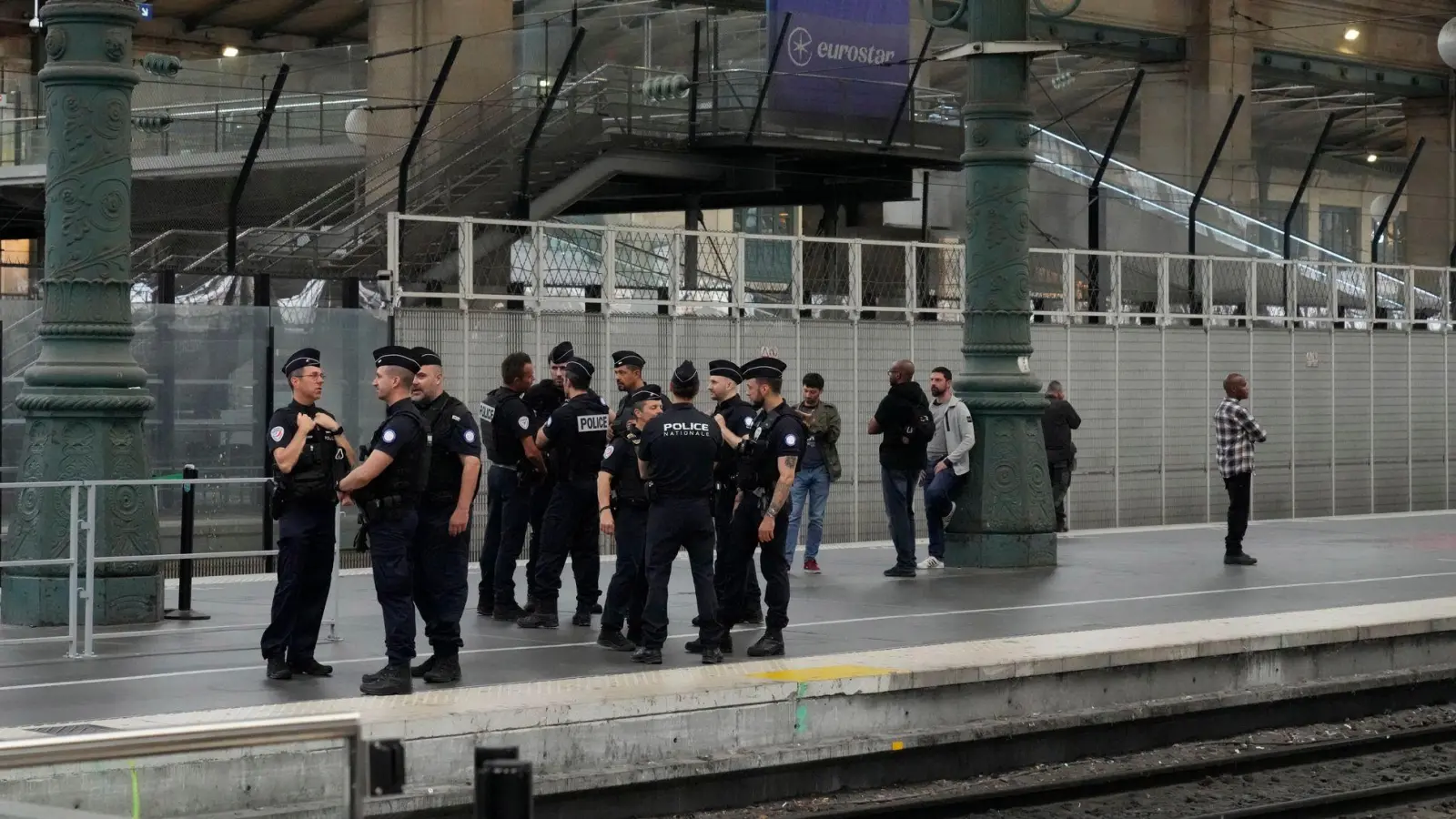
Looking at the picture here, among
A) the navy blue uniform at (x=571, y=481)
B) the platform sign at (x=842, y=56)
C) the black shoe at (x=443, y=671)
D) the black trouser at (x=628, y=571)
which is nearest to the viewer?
the black shoe at (x=443, y=671)

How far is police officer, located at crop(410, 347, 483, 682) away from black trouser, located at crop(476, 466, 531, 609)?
7.97ft

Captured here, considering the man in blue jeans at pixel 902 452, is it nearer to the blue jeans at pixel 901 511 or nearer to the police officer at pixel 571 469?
the blue jeans at pixel 901 511

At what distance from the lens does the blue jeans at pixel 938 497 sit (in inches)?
629

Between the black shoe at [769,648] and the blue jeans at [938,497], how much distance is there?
195 inches

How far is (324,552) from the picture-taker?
1045 centimetres

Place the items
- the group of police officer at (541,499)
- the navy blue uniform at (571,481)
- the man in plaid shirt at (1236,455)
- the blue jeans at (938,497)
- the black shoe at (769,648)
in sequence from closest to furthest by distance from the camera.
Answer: the group of police officer at (541,499), the black shoe at (769,648), the navy blue uniform at (571,481), the blue jeans at (938,497), the man in plaid shirt at (1236,455)

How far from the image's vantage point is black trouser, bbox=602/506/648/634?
1134 cm

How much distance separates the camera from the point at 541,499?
41.5 ft

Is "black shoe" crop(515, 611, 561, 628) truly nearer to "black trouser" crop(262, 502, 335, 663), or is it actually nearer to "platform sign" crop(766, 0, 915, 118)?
"black trouser" crop(262, 502, 335, 663)

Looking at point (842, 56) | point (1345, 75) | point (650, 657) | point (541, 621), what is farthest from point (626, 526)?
point (1345, 75)

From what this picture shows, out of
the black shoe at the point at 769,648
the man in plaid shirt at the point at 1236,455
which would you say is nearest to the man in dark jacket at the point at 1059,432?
the man in plaid shirt at the point at 1236,455

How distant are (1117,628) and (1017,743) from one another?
77.7 inches

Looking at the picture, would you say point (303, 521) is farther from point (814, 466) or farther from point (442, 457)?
point (814, 466)

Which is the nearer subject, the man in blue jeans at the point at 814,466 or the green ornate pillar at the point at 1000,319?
the man in blue jeans at the point at 814,466
